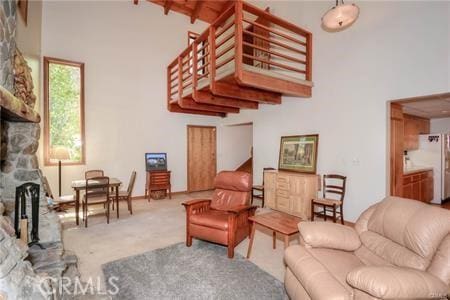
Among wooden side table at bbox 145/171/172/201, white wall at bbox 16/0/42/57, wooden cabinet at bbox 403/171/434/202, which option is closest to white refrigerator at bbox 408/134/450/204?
wooden cabinet at bbox 403/171/434/202

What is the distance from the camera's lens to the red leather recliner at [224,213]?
2.92 m

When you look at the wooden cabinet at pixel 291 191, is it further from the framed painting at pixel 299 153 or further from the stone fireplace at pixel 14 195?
the stone fireplace at pixel 14 195

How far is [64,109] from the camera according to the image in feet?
17.4

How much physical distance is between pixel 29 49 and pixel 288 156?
509 cm

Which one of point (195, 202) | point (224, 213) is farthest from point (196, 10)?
point (224, 213)

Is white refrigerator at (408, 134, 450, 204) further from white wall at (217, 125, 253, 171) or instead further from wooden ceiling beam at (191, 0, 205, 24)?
wooden ceiling beam at (191, 0, 205, 24)

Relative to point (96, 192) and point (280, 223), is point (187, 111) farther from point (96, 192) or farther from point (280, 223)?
point (280, 223)

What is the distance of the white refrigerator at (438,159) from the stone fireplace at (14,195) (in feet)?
22.5

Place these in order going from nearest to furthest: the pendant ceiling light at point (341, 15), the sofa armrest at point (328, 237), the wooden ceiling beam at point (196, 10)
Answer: the sofa armrest at point (328, 237) → the pendant ceiling light at point (341, 15) → the wooden ceiling beam at point (196, 10)

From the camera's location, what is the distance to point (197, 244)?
10.8 feet

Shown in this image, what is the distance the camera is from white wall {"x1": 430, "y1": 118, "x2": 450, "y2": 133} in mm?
5738

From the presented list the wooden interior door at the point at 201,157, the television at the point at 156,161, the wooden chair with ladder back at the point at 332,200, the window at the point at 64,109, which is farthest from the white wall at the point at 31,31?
the wooden chair with ladder back at the point at 332,200

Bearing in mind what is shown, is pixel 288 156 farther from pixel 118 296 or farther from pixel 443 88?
pixel 118 296

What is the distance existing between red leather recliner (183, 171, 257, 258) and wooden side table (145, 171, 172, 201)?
2.77 m
